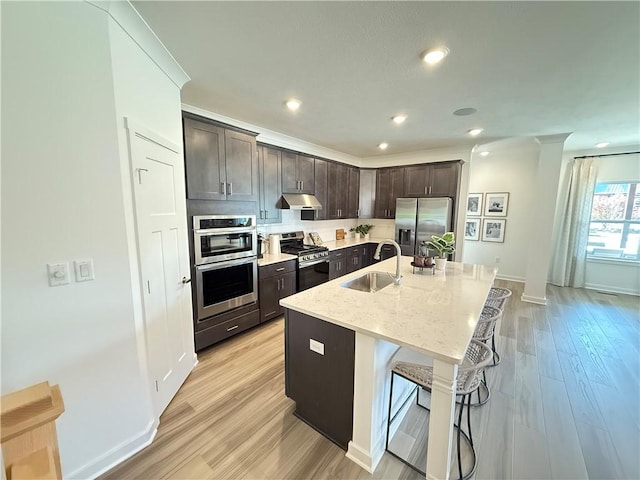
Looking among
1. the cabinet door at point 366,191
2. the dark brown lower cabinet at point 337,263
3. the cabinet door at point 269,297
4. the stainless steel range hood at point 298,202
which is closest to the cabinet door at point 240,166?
the stainless steel range hood at point 298,202

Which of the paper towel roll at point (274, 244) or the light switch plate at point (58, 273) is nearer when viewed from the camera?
the light switch plate at point (58, 273)

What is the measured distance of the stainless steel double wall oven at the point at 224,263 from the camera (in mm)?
2603

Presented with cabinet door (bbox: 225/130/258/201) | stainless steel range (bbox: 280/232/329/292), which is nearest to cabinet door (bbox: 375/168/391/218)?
stainless steel range (bbox: 280/232/329/292)

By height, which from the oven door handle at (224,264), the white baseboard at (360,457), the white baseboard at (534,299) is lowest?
the white baseboard at (360,457)

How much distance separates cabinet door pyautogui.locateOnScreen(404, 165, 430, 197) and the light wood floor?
2.79m

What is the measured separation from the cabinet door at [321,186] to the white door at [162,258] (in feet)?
8.30

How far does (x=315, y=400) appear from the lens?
181 centimetres

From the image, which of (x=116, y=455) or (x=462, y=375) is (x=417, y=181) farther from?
(x=116, y=455)

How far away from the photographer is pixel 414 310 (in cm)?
173

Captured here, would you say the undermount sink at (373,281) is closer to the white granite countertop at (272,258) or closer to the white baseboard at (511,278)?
the white granite countertop at (272,258)

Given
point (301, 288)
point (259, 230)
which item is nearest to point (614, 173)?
point (301, 288)

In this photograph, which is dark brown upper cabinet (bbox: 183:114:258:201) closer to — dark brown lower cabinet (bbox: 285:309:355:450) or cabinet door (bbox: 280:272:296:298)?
cabinet door (bbox: 280:272:296:298)

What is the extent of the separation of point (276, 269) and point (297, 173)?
5.19ft

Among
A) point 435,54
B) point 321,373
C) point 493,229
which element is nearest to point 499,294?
point 321,373
